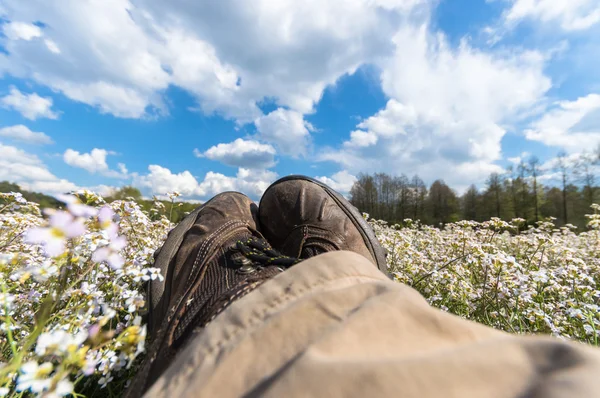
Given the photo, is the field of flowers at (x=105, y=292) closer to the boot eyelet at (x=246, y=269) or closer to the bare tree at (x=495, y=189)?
the boot eyelet at (x=246, y=269)

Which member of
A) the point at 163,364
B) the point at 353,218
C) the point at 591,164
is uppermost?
the point at 591,164

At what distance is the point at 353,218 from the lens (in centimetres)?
194

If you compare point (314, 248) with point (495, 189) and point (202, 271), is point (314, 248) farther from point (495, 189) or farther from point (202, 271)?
point (495, 189)

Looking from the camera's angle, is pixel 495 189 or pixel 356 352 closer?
pixel 356 352

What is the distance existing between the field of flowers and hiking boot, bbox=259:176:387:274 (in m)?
0.46

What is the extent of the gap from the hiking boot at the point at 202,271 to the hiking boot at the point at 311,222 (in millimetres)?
168

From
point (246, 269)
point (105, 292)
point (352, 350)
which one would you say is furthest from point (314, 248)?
point (352, 350)

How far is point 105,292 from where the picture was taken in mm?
1312

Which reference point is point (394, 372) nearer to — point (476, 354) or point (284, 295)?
point (476, 354)

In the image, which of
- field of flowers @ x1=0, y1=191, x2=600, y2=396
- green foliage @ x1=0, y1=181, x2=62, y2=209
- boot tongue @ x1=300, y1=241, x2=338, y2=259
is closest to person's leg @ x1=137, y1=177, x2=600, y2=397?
field of flowers @ x1=0, y1=191, x2=600, y2=396

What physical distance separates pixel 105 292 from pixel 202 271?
47cm

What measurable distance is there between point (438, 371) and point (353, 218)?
1521 millimetres

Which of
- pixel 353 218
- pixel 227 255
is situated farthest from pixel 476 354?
pixel 353 218

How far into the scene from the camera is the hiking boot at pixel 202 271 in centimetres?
74
